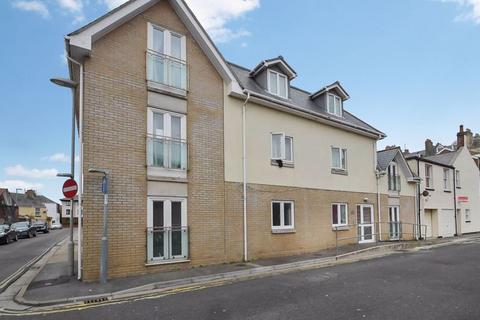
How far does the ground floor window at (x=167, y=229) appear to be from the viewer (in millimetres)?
11492

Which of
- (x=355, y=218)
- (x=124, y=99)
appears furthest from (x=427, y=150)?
(x=124, y=99)

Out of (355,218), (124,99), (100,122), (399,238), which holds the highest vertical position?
(124,99)

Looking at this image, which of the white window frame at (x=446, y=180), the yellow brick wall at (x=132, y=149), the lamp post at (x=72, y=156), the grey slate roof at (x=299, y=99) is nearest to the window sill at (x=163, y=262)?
the yellow brick wall at (x=132, y=149)

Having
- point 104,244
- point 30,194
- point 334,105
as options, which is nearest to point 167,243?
point 104,244

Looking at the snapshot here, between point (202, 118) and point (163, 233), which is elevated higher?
point (202, 118)

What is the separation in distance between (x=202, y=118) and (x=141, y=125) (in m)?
2.33

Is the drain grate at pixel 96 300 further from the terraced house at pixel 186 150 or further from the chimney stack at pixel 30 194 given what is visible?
the chimney stack at pixel 30 194

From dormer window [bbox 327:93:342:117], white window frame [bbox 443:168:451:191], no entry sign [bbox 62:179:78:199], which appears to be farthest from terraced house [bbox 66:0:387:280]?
white window frame [bbox 443:168:451:191]

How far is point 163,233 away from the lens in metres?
11.7

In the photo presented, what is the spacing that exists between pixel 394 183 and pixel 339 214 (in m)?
6.16

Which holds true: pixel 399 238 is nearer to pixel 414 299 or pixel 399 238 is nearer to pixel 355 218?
pixel 355 218

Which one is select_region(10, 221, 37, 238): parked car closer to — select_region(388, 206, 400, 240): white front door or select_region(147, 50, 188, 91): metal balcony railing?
select_region(147, 50, 188, 91): metal balcony railing

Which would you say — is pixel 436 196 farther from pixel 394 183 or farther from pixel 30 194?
pixel 30 194

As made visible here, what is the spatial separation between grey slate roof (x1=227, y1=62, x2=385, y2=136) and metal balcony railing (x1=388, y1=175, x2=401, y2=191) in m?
2.98
